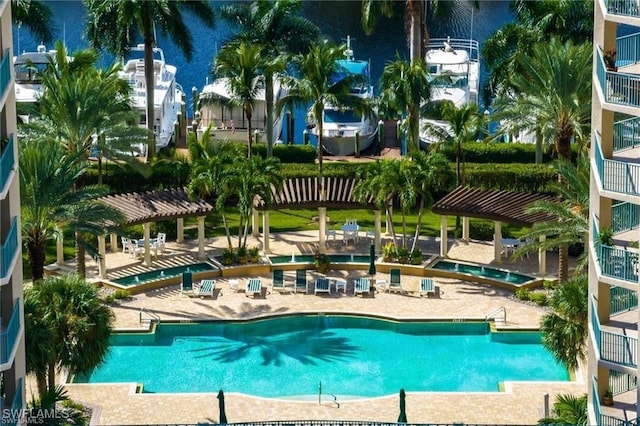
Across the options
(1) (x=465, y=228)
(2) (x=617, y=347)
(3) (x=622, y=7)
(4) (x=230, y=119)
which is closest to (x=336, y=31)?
(4) (x=230, y=119)

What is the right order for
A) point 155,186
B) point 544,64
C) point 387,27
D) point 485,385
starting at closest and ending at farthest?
1. point 485,385
2. point 544,64
3. point 155,186
4. point 387,27

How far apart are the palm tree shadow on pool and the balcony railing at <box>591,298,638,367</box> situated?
15.1 m

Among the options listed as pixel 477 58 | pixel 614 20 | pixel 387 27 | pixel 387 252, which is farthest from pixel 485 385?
pixel 387 27

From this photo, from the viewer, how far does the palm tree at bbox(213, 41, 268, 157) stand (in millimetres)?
66500

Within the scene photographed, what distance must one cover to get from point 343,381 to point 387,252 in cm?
1212

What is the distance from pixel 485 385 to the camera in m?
51.2

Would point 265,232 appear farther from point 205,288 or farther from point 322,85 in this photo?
point 322,85

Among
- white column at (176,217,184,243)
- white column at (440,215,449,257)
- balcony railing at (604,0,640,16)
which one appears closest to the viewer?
balcony railing at (604,0,640,16)

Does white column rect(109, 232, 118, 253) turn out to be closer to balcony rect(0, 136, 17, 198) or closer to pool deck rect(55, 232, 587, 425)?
pool deck rect(55, 232, 587, 425)

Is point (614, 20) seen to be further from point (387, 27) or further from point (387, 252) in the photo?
point (387, 27)

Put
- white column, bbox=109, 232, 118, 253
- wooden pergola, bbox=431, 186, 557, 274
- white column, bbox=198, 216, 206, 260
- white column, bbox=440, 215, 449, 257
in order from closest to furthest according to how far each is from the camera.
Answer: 1. wooden pergola, bbox=431, 186, 557, 274
2. white column, bbox=198, 216, 206, 260
3. white column, bbox=440, 215, 449, 257
4. white column, bbox=109, 232, 118, 253

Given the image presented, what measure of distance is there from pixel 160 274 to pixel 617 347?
996 inches

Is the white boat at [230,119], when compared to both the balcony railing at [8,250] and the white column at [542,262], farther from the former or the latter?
the balcony railing at [8,250]

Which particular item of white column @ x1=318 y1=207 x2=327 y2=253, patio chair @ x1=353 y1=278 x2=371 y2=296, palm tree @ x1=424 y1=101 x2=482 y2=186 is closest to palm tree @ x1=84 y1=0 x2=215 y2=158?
white column @ x1=318 y1=207 x2=327 y2=253
